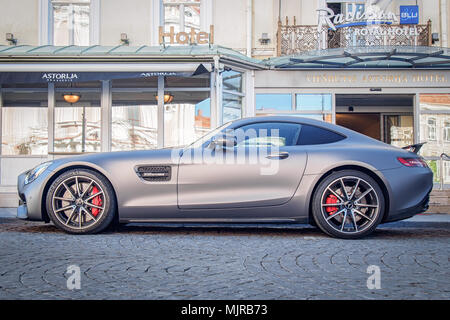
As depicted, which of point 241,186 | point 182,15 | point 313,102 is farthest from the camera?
point 182,15

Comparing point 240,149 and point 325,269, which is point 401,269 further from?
point 240,149

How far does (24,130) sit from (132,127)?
3017 millimetres

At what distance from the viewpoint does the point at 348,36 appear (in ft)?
44.7

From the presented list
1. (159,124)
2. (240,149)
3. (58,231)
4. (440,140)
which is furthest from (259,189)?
(440,140)

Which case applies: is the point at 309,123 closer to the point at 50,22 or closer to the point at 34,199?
the point at 34,199

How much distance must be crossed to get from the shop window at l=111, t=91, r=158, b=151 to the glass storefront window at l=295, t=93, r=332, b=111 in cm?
417

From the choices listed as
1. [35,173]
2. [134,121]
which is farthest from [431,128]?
[35,173]

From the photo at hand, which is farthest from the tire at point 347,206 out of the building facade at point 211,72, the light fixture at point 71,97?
the light fixture at point 71,97

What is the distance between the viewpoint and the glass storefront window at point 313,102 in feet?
48.1

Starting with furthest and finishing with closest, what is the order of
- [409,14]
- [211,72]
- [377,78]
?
[377,78]
[409,14]
[211,72]

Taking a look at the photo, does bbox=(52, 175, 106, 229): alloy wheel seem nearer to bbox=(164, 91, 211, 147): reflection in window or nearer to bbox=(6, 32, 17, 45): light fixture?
bbox=(164, 91, 211, 147): reflection in window

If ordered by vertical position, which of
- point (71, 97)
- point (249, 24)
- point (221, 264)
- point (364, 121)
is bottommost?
point (221, 264)

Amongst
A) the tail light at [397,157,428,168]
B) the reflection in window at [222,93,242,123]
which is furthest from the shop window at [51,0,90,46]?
the tail light at [397,157,428,168]

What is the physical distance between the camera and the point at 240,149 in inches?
206
